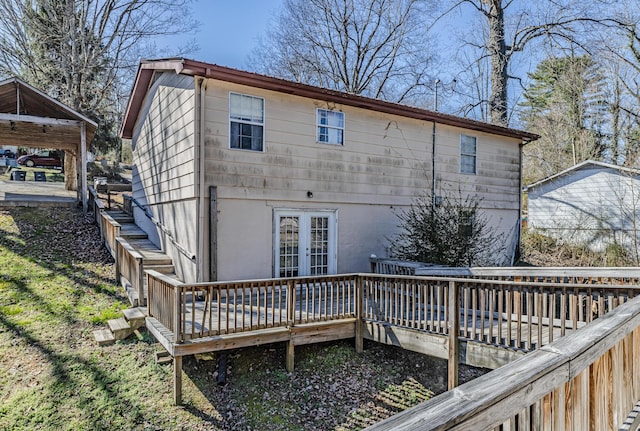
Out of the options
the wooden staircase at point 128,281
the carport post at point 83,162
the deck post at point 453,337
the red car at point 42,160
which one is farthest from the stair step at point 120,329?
the red car at point 42,160

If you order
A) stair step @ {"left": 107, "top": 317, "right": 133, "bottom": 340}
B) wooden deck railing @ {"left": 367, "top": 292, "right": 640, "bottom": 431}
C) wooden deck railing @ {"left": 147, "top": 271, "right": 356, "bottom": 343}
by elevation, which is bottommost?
stair step @ {"left": 107, "top": 317, "right": 133, "bottom": 340}

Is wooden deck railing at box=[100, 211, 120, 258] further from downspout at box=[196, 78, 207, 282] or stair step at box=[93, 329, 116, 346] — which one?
downspout at box=[196, 78, 207, 282]

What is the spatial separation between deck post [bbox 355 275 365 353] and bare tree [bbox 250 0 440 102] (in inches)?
768

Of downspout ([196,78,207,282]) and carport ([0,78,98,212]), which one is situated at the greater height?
carport ([0,78,98,212])

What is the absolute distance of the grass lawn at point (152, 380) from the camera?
221 inches

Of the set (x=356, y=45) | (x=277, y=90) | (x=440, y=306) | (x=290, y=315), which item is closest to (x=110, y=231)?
(x=277, y=90)

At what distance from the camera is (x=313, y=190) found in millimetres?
9836

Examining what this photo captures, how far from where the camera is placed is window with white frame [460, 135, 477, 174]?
12.8 meters

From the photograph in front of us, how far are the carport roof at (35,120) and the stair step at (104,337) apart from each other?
8902 millimetres

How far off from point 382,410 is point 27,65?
2513 cm

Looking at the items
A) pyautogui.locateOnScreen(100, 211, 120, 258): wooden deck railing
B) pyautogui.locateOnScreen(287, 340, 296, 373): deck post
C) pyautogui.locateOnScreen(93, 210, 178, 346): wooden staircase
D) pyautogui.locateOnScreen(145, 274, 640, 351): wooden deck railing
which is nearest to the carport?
pyautogui.locateOnScreen(93, 210, 178, 346): wooden staircase

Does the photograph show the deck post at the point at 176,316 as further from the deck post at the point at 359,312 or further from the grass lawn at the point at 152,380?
the deck post at the point at 359,312

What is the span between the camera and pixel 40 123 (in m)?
12.9

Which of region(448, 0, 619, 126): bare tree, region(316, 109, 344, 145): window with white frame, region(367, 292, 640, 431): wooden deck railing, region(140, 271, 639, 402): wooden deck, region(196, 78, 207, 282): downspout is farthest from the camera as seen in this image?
region(448, 0, 619, 126): bare tree
